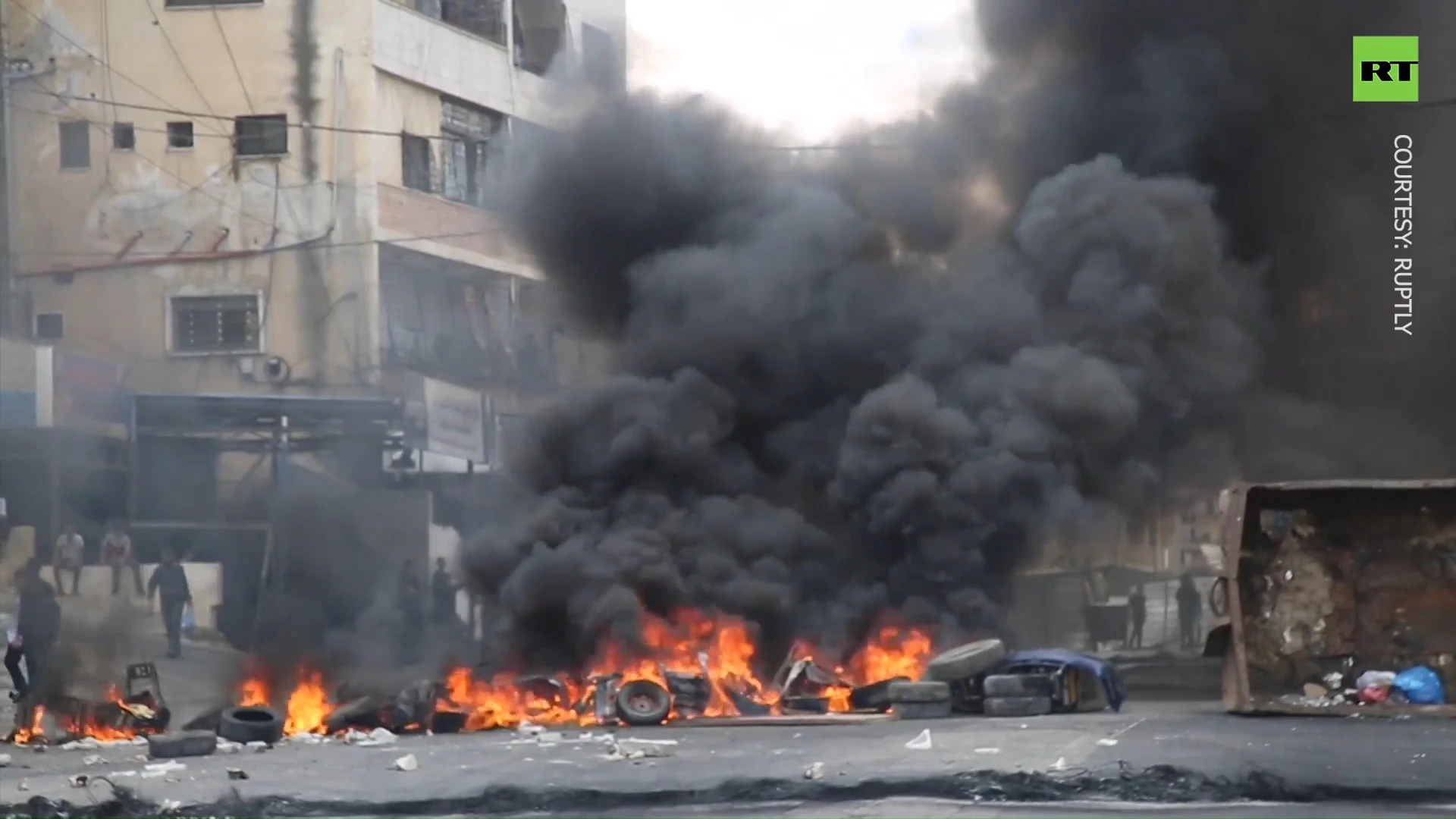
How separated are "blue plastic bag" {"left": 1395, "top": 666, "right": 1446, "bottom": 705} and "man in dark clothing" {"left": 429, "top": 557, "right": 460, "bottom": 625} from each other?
19.2m

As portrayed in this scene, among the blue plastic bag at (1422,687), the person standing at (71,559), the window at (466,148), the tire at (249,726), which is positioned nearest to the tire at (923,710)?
the blue plastic bag at (1422,687)

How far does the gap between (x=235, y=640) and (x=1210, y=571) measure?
17.2m

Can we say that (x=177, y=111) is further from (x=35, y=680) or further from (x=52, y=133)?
(x=35, y=680)

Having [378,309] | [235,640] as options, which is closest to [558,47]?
[378,309]

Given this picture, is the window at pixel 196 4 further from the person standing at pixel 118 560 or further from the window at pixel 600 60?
the person standing at pixel 118 560

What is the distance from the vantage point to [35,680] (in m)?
24.3

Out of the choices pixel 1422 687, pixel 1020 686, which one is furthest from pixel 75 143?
pixel 1422 687

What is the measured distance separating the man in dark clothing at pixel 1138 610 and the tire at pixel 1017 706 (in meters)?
14.6

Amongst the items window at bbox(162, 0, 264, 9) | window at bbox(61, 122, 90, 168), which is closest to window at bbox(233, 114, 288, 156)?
window at bbox(162, 0, 264, 9)

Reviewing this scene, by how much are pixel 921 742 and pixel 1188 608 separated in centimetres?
1883

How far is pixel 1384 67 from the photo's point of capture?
28891mm

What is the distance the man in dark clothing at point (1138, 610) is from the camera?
114ft

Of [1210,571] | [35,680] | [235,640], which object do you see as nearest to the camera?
[35,680]

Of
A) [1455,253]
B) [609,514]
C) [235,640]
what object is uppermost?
[1455,253]
